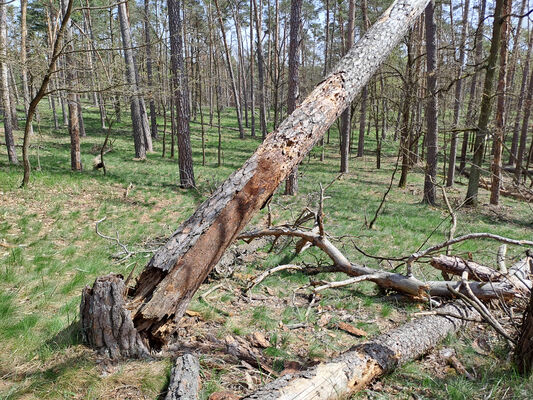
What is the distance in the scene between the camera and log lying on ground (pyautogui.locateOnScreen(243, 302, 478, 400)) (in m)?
2.51

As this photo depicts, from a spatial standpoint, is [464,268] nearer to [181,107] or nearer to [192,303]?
[192,303]

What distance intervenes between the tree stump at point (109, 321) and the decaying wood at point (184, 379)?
413 mm

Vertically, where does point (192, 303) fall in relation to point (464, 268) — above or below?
below

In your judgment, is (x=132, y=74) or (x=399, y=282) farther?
(x=132, y=74)

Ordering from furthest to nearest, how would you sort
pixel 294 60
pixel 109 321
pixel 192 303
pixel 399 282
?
pixel 294 60 < pixel 399 282 < pixel 192 303 < pixel 109 321

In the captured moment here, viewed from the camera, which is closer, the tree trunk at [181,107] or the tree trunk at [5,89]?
the tree trunk at [5,89]

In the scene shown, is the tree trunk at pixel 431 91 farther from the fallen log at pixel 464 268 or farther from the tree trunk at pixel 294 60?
the fallen log at pixel 464 268

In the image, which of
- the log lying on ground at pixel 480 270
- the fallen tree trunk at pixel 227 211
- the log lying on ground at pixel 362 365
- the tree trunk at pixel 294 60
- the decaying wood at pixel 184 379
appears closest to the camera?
the decaying wood at pixel 184 379

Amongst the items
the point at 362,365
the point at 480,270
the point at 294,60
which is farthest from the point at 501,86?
the point at 362,365

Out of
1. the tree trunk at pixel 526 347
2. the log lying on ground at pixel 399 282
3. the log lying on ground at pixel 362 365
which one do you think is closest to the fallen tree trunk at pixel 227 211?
the log lying on ground at pixel 362 365

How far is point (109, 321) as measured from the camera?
282cm

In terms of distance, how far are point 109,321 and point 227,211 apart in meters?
1.32

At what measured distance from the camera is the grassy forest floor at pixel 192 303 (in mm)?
2729

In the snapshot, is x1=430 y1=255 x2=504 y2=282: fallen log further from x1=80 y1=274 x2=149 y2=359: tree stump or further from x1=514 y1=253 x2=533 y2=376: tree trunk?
x1=80 y1=274 x2=149 y2=359: tree stump
